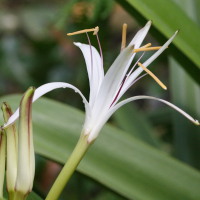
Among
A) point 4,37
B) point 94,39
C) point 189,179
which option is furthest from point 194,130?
point 4,37

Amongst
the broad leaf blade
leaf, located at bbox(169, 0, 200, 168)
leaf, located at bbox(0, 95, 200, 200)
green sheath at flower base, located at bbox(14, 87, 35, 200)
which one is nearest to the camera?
green sheath at flower base, located at bbox(14, 87, 35, 200)

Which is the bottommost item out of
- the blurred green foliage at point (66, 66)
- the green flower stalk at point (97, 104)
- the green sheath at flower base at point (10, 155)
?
the blurred green foliage at point (66, 66)

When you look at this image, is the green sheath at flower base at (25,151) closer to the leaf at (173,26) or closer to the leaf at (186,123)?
the leaf at (173,26)

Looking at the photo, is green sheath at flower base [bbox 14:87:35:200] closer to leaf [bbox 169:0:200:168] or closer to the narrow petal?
the narrow petal

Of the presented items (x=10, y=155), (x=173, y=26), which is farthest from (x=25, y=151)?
(x=173, y=26)

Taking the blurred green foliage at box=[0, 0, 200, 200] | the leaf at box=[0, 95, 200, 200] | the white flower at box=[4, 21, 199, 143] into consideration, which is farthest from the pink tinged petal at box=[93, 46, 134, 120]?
the blurred green foliage at box=[0, 0, 200, 200]

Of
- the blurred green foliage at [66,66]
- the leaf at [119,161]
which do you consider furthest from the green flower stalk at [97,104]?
the blurred green foliage at [66,66]

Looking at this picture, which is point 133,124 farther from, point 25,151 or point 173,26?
point 25,151
